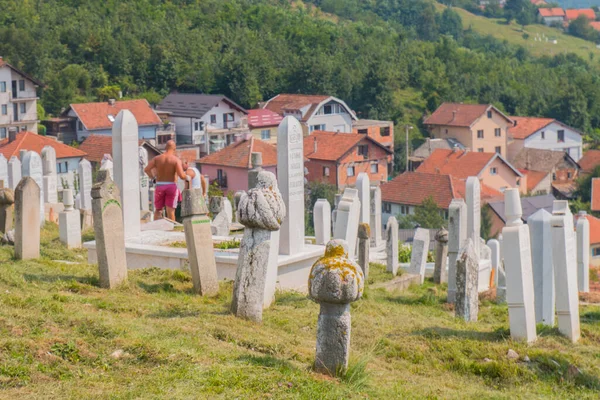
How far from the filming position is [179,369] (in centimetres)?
907

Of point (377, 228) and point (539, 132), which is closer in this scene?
point (377, 228)

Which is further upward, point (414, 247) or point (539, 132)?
point (539, 132)

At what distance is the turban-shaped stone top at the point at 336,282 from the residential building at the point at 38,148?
30560 mm

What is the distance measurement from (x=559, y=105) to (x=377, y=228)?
206 ft

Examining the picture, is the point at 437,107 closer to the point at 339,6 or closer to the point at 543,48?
the point at 339,6

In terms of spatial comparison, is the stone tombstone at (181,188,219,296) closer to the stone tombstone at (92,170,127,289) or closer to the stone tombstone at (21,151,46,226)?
the stone tombstone at (92,170,127,289)

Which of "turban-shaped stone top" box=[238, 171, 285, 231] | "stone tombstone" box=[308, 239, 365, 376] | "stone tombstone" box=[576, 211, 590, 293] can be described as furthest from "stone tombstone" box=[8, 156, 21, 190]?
"stone tombstone" box=[308, 239, 365, 376]

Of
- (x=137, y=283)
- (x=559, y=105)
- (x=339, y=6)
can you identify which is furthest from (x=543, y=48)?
(x=137, y=283)

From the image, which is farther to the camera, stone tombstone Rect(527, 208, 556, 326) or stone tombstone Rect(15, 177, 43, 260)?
stone tombstone Rect(15, 177, 43, 260)

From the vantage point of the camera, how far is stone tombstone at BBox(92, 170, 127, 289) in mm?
12117

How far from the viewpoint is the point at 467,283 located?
14391mm

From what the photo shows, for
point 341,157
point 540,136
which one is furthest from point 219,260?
point 540,136

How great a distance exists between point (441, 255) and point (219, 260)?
5.33 m

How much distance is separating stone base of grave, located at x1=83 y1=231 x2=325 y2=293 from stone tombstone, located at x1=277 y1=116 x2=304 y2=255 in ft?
0.73
